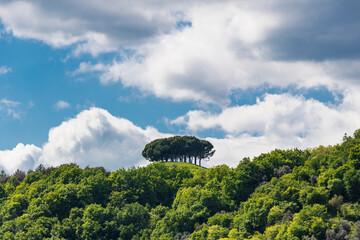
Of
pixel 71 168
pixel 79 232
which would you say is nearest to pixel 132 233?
pixel 79 232

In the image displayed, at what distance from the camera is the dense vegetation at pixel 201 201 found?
10038 cm

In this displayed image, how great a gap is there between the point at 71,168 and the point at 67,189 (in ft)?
60.6

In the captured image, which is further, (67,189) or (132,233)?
(67,189)

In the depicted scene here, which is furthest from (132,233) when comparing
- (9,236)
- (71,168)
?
(71,168)

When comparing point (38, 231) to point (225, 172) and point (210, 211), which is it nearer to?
point (210, 211)

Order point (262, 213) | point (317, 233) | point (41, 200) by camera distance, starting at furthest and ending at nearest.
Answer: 1. point (41, 200)
2. point (262, 213)
3. point (317, 233)

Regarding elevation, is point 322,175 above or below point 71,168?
below

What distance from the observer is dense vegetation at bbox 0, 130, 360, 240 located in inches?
3952

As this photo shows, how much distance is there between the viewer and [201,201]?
12200 cm

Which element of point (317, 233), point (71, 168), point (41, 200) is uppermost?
point (71, 168)

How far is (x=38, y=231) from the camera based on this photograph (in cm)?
12738

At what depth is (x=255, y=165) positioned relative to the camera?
13388cm

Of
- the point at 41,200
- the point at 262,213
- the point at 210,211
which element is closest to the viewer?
the point at 262,213

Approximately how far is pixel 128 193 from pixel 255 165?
37332 millimetres
